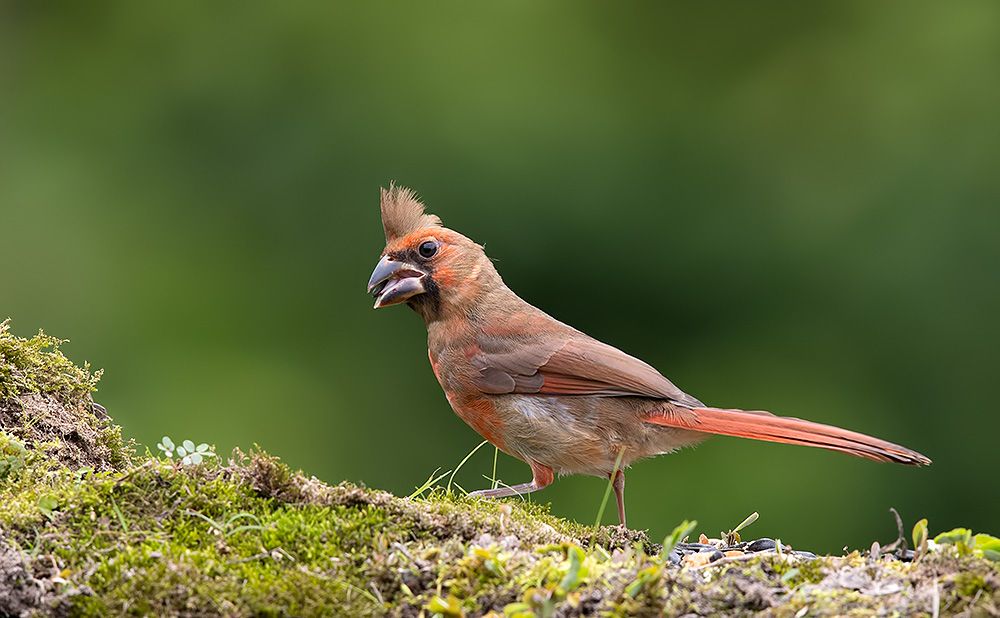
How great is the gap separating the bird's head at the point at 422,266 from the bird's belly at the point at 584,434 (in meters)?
0.69

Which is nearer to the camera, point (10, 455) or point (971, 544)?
point (971, 544)

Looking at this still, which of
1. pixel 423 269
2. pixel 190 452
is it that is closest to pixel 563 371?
pixel 423 269

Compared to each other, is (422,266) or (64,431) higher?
(422,266)

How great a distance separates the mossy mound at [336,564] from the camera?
2.53m

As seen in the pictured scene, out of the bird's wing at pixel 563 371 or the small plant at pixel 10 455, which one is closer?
the small plant at pixel 10 455

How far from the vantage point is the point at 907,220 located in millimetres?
7895

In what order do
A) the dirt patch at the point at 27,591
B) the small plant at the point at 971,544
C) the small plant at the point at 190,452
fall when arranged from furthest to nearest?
the small plant at the point at 190,452
the small plant at the point at 971,544
the dirt patch at the point at 27,591

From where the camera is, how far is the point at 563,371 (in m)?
5.06

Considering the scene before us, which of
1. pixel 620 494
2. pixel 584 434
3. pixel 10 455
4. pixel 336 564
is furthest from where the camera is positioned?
pixel 584 434

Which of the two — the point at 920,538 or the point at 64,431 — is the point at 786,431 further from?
the point at 64,431

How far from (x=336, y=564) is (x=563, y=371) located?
243cm

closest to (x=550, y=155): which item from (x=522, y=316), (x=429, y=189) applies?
(x=429, y=189)

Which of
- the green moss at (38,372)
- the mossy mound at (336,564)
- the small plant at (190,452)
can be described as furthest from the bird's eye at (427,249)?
the mossy mound at (336,564)

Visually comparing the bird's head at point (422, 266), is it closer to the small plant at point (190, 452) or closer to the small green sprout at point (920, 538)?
the small plant at point (190, 452)
